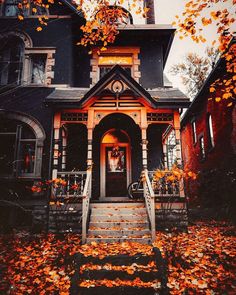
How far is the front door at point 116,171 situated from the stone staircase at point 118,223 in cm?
261

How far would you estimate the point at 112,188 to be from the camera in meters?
11.1

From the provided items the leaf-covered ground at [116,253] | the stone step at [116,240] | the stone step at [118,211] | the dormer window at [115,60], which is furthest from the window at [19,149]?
the dormer window at [115,60]

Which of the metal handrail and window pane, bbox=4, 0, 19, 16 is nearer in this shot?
the metal handrail

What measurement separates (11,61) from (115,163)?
688 centimetres

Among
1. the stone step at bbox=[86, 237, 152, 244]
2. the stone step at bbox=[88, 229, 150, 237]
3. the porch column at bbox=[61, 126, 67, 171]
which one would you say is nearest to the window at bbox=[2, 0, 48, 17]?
the porch column at bbox=[61, 126, 67, 171]

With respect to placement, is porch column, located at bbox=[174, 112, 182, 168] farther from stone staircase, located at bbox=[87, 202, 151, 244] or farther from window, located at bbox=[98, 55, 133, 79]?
window, located at bbox=[98, 55, 133, 79]

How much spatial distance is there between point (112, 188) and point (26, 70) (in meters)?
6.75

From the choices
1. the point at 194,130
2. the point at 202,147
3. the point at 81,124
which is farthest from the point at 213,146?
the point at 81,124

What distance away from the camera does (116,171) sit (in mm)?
11320

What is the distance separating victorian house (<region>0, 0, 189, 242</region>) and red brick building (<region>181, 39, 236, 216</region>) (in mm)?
2704

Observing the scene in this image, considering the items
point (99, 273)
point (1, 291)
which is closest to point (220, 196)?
point (99, 273)

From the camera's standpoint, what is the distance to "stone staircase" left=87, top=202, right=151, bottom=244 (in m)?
6.94

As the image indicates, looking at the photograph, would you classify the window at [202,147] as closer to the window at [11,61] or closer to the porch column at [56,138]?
the porch column at [56,138]

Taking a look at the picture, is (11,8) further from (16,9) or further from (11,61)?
(11,61)
